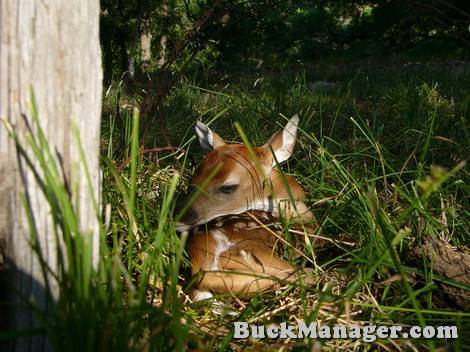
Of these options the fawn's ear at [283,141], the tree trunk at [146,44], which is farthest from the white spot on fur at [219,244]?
the tree trunk at [146,44]

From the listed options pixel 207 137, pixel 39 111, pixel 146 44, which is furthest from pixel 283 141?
pixel 146 44

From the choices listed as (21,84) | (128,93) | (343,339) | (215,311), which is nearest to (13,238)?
(21,84)

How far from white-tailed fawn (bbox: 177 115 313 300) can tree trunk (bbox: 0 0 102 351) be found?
2.32ft

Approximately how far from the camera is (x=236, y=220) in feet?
7.66

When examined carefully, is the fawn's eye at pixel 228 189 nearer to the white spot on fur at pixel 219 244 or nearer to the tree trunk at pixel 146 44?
the white spot on fur at pixel 219 244

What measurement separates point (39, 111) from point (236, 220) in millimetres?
1172

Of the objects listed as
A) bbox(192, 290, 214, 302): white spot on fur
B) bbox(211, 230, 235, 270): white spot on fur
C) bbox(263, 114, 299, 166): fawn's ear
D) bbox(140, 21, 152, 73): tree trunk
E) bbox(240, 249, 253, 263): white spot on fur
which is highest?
bbox(140, 21, 152, 73): tree trunk

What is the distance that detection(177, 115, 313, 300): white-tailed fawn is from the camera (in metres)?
2.06

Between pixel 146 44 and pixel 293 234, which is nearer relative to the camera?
pixel 293 234

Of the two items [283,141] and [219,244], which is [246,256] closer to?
[219,244]

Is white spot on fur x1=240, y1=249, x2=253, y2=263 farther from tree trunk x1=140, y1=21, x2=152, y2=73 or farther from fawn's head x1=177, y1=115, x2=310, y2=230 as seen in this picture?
tree trunk x1=140, y1=21, x2=152, y2=73

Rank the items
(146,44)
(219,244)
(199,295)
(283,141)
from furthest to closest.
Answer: (146,44) < (283,141) < (219,244) < (199,295)

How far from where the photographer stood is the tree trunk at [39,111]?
1.29 m

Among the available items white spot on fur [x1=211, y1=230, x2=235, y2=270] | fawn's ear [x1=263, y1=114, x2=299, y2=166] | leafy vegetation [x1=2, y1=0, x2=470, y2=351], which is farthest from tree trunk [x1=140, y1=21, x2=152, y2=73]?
white spot on fur [x1=211, y1=230, x2=235, y2=270]
